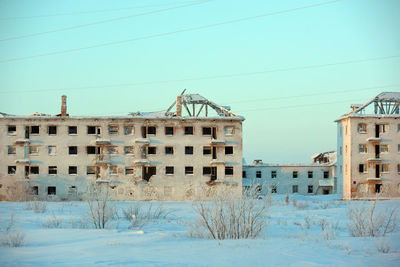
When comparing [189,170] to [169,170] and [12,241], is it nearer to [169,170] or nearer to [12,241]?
[169,170]

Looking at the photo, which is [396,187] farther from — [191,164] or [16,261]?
[16,261]

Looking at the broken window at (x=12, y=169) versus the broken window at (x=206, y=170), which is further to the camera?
the broken window at (x=206, y=170)

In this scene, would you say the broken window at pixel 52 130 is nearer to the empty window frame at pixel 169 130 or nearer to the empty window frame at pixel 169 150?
the empty window frame at pixel 169 130

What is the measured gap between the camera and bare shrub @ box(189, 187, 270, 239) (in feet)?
43.5

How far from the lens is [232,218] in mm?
13359

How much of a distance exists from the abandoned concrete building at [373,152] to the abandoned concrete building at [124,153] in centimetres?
1365

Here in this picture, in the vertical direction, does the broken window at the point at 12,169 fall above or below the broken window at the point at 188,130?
below

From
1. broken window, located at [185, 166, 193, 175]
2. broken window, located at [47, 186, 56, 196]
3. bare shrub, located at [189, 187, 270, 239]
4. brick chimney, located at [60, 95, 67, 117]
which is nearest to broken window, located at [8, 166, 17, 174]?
broken window, located at [47, 186, 56, 196]

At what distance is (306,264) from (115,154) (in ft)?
127

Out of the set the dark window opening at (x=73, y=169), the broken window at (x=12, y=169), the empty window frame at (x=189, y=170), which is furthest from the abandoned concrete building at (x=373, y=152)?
the broken window at (x=12, y=169)

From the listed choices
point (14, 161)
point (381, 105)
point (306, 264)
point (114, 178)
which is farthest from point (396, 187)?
point (306, 264)

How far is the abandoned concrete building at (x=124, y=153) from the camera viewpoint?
151 feet

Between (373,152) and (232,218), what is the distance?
41544 millimetres

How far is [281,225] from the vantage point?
18.4 meters
